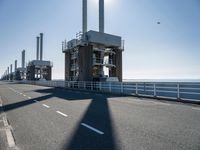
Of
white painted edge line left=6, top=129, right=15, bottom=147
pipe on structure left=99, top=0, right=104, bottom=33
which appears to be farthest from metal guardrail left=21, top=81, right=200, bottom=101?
white painted edge line left=6, top=129, right=15, bottom=147

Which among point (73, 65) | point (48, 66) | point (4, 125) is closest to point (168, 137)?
point (4, 125)

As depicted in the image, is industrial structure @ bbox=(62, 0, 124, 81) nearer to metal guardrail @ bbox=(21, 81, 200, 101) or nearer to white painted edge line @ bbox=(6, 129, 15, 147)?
metal guardrail @ bbox=(21, 81, 200, 101)

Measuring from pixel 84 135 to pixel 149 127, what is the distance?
208cm

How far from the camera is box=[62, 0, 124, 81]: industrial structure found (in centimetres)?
3388

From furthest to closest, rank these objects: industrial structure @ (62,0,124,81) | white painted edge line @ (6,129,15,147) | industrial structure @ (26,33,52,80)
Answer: industrial structure @ (26,33,52,80), industrial structure @ (62,0,124,81), white painted edge line @ (6,129,15,147)

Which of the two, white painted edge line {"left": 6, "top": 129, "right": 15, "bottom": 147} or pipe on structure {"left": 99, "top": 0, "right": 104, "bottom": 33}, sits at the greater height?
pipe on structure {"left": 99, "top": 0, "right": 104, "bottom": 33}

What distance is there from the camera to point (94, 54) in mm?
36688

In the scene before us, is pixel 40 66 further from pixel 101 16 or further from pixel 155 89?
pixel 155 89

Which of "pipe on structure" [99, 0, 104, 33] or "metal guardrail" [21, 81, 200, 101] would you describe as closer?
"metal guardrail" [21, 81, 200, 101]

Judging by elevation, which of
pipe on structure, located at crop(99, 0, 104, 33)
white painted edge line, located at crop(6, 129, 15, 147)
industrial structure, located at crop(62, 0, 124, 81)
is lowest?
white painted edge line, located at crop(6, 129, 15, 147)

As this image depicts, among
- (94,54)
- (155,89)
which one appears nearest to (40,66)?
(94,54)

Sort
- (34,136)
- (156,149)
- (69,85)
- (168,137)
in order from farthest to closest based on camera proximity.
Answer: (69,85), (34,136), (168,137), (156,149)

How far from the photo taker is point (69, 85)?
3647cm

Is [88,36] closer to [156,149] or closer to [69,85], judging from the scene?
[69,85]
